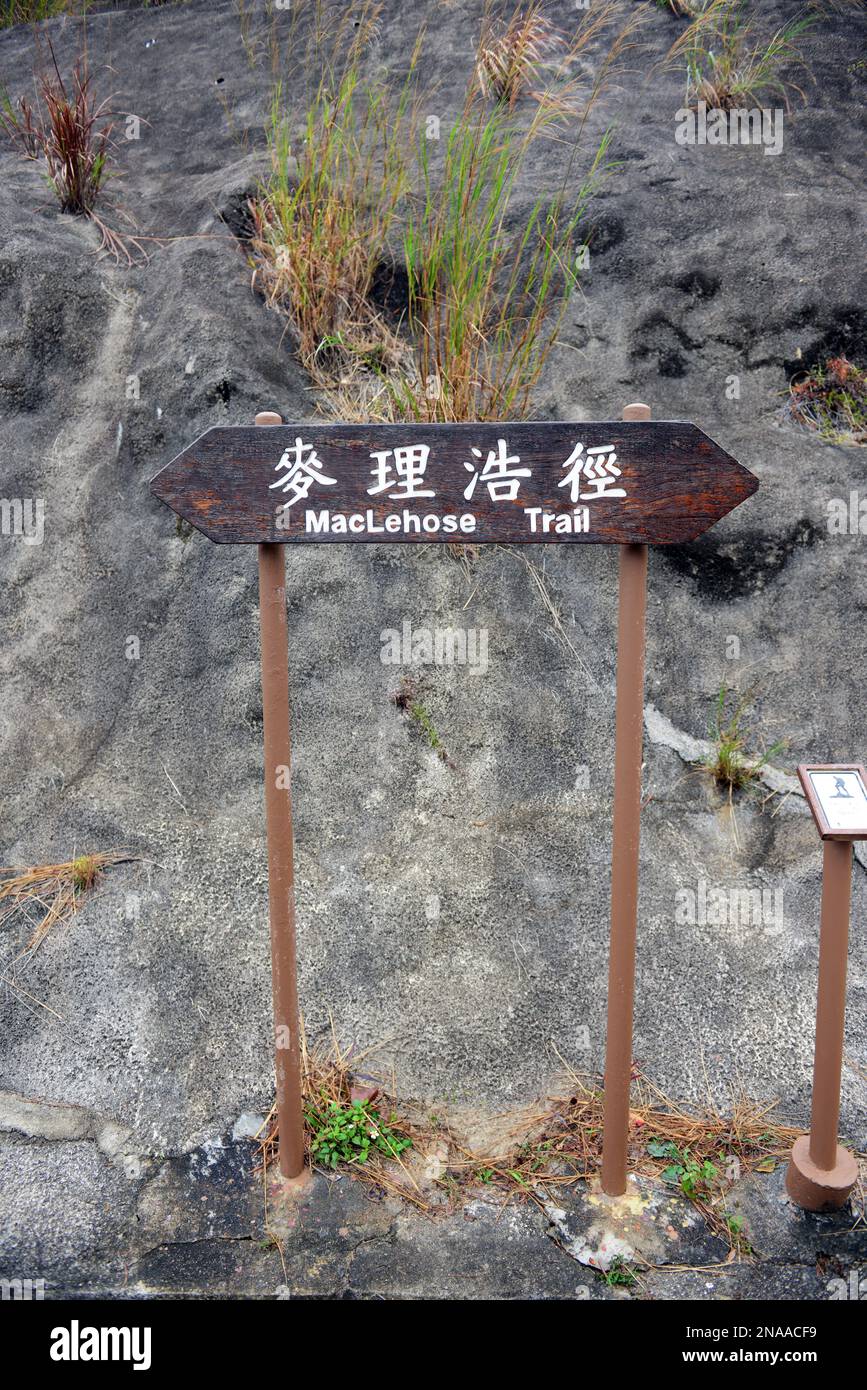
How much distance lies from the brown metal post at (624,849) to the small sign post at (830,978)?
430mm

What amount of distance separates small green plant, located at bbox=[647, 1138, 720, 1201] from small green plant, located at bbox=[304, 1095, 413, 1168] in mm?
720

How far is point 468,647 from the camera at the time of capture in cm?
396

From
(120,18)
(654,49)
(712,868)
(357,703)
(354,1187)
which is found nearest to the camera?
(354,1187)

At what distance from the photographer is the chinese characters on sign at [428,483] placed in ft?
→ 7.66

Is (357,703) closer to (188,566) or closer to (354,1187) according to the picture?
(188,566)

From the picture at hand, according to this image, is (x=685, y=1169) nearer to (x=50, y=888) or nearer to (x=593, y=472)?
(x=593, y=472)

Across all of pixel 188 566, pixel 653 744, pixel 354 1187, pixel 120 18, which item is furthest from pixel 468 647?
pixel 120 18

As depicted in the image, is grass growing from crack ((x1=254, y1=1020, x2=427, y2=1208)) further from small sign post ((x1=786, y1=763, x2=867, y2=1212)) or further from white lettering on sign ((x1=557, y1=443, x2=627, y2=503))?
white lettering on sign ((x1=557, y1=443, x2=627, y2=503))

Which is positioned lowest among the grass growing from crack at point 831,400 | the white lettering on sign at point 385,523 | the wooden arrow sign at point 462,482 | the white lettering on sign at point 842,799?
the white lettering on sign at point 842,799

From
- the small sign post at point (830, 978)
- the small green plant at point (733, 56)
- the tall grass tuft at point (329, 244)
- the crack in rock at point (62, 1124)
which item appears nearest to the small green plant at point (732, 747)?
the small sign post at point (830, 978)

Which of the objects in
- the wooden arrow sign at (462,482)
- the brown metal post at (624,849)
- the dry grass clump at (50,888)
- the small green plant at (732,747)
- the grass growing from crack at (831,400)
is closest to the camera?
the wooden arrow sign at (462,482)

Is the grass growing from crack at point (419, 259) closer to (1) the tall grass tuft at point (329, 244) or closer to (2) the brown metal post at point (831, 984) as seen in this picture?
(1) the tall grass tuft at point (329, 244)

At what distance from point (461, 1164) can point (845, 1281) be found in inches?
40.1

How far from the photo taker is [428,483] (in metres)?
2.37
